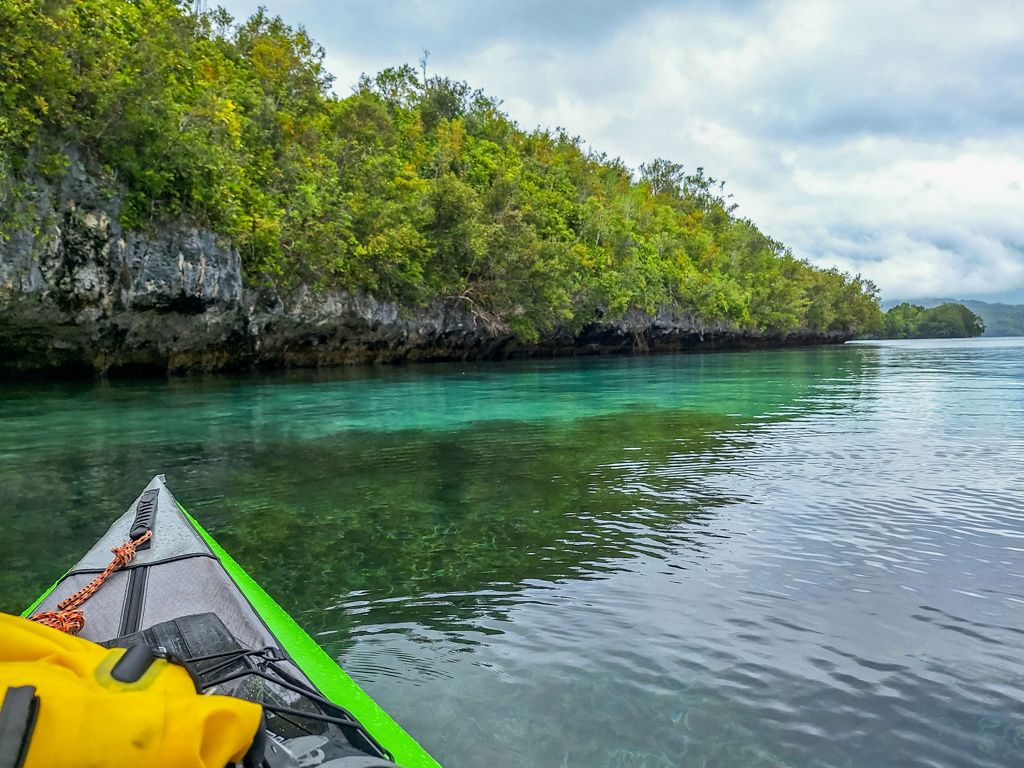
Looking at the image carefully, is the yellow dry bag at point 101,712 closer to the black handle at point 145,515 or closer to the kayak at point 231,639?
the kayak at point 231,639

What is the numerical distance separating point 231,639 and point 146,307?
62.0 feet

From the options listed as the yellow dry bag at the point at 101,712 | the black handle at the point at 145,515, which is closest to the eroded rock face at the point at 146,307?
the black handle at the point at 145,515

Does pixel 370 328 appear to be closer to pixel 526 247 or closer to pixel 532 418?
pixel 526 247

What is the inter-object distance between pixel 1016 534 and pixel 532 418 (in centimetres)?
751

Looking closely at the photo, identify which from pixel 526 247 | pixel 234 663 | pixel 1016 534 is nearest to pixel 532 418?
pixel 1016 534

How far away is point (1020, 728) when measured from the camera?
2541mm

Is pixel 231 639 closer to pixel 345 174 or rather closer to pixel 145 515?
pixel 145 515

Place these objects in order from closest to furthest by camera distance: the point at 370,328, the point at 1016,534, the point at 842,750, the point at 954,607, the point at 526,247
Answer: the point at 842,750 → the point at 954,607 → the point at 1016,534 → the point at 370,328 → the point at 526,247

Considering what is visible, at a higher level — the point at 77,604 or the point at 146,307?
the point at 146,307

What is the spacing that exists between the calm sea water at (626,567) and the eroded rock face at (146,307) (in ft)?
22.7

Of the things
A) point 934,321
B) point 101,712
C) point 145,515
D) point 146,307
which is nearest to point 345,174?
point 146,307

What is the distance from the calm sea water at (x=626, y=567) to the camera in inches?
103

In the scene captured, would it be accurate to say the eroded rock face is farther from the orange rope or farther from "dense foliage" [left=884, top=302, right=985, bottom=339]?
"dense foliage" [left=884, top=302, right=985, bottom=339]

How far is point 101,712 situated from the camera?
1.13m
